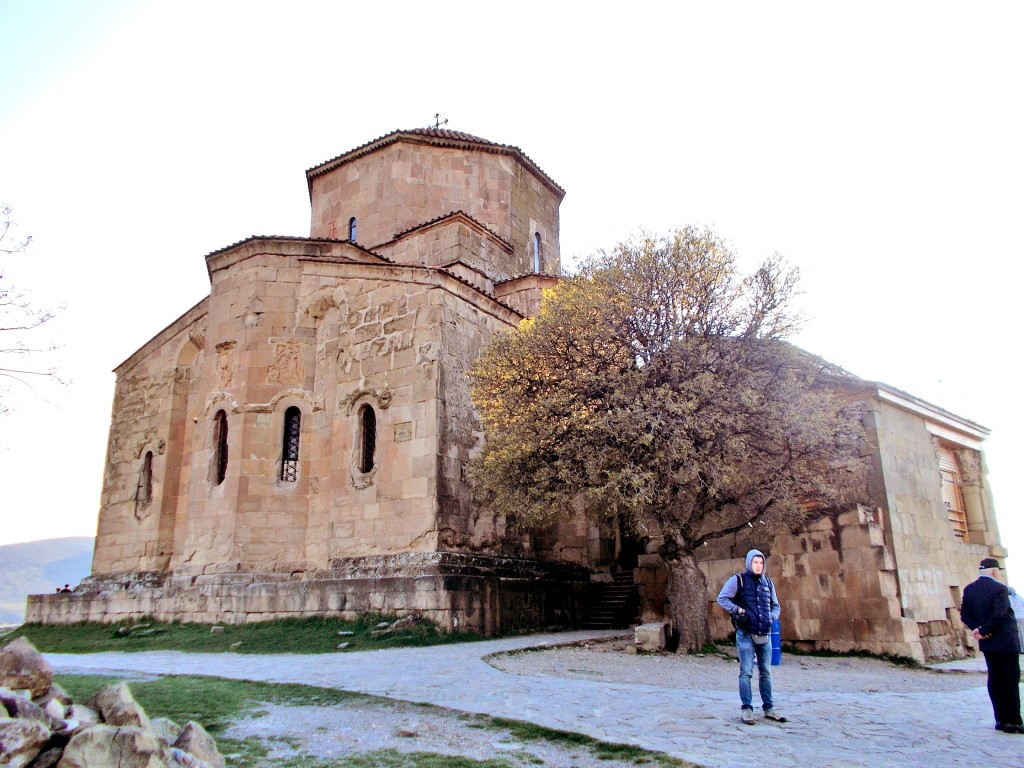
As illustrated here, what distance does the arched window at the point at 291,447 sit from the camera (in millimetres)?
15148

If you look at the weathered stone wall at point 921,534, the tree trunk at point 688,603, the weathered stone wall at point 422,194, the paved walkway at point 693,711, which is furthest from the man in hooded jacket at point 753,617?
the weathered stone wall at point 422,194

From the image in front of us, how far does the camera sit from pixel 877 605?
1133cm

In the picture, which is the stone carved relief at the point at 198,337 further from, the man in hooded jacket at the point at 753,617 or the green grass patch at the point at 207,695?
the man in hooded jacket at the point at 753,617

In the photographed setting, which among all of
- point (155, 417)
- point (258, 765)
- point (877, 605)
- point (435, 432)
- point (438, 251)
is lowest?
point (258, 765)

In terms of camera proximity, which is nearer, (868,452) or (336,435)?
(868,452)

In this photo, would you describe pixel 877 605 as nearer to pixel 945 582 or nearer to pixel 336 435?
pixel 945 582

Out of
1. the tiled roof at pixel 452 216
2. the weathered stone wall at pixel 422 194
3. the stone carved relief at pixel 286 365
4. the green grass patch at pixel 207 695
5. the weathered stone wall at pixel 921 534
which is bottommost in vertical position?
the green grass patch at pixel 207 695

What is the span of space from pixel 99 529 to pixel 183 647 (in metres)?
7.49

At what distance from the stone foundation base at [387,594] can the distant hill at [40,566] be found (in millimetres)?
85774

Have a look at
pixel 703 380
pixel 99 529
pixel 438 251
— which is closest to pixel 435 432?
pixel 703 380

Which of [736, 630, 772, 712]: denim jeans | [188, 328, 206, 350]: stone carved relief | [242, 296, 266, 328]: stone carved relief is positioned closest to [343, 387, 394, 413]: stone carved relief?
[242, 296, 266, 328]: stone carved relief

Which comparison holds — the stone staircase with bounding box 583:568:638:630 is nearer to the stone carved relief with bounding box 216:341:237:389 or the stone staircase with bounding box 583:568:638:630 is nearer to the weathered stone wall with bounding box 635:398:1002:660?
the weathered stone wall with bounding box 635:398:1002:660

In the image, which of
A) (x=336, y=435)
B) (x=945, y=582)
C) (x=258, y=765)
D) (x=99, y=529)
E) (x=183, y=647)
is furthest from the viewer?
(x=99, y=529)

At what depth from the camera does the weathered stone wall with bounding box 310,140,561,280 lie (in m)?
19.9
